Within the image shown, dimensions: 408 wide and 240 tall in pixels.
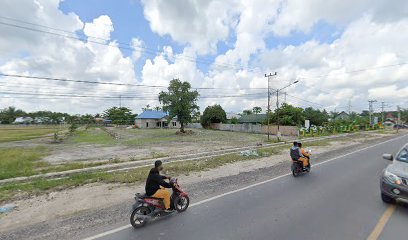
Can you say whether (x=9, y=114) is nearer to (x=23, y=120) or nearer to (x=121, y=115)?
(x=23, y=120)

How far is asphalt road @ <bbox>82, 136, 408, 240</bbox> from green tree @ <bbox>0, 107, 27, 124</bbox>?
144390 mm

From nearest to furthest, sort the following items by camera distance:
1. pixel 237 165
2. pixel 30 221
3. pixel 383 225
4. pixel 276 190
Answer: pixel 383 225 → pixel 30 221 → pixel 276 190 → pixel 237 165

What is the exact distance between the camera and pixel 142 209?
5.09m

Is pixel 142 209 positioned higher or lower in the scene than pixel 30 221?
higher

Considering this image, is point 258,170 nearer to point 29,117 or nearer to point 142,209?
point 142,209

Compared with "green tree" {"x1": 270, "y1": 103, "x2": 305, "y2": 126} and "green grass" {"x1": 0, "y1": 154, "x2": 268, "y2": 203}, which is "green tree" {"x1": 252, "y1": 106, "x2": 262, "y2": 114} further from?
"green grass" {"x1": 0, "y1": 154, "x2": 268, "y2": 203}

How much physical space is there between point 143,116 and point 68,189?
248 ft

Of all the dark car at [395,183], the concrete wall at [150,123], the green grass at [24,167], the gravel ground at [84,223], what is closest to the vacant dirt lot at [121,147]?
the green grass at [24,167]

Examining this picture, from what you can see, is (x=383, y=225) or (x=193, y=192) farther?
(x=193, y=192)

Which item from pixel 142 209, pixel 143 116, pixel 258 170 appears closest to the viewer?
pixel 142 209

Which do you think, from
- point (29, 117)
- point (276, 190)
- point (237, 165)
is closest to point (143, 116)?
point (237, 165)

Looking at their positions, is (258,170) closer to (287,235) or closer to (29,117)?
(287,235)

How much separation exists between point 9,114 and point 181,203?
507 ft

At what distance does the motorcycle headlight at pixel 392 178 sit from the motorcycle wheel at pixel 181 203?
193 inches
